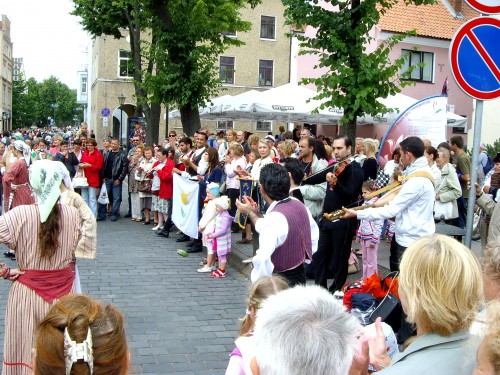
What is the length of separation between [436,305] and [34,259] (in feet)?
9.80

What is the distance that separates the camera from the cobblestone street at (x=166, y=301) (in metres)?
5.59

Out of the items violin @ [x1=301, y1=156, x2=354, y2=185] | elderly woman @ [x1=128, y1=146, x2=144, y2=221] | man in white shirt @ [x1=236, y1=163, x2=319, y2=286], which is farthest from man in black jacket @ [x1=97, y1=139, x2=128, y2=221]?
man in white shirt @ [x1=236, y1=163, x2=319, y2=286]

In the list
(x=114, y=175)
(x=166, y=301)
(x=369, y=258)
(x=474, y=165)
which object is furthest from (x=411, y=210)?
(x=114, y=175)

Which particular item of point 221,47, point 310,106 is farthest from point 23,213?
point 221,47

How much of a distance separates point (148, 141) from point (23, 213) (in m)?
18.7

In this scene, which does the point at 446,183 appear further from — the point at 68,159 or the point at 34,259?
the point at 68,159

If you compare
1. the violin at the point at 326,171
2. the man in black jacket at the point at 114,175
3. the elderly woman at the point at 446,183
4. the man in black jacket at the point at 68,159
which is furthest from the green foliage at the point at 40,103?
the violin at the point at 326,171

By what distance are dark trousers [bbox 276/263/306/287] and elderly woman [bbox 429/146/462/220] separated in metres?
4.95

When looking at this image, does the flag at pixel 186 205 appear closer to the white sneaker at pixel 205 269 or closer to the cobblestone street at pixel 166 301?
the cobblestone street at pixel 166 301

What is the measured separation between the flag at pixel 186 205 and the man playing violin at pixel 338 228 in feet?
13.9

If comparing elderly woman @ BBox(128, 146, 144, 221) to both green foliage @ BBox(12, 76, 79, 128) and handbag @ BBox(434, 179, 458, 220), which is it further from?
green foliage @ BBox(12, 76, 79, 128)

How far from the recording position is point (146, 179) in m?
13.6

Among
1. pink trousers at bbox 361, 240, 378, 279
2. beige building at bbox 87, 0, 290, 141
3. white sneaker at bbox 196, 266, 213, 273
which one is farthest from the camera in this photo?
beige building at bbox 87, 0, 290, 141

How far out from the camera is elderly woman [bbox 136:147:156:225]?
13.6 m
